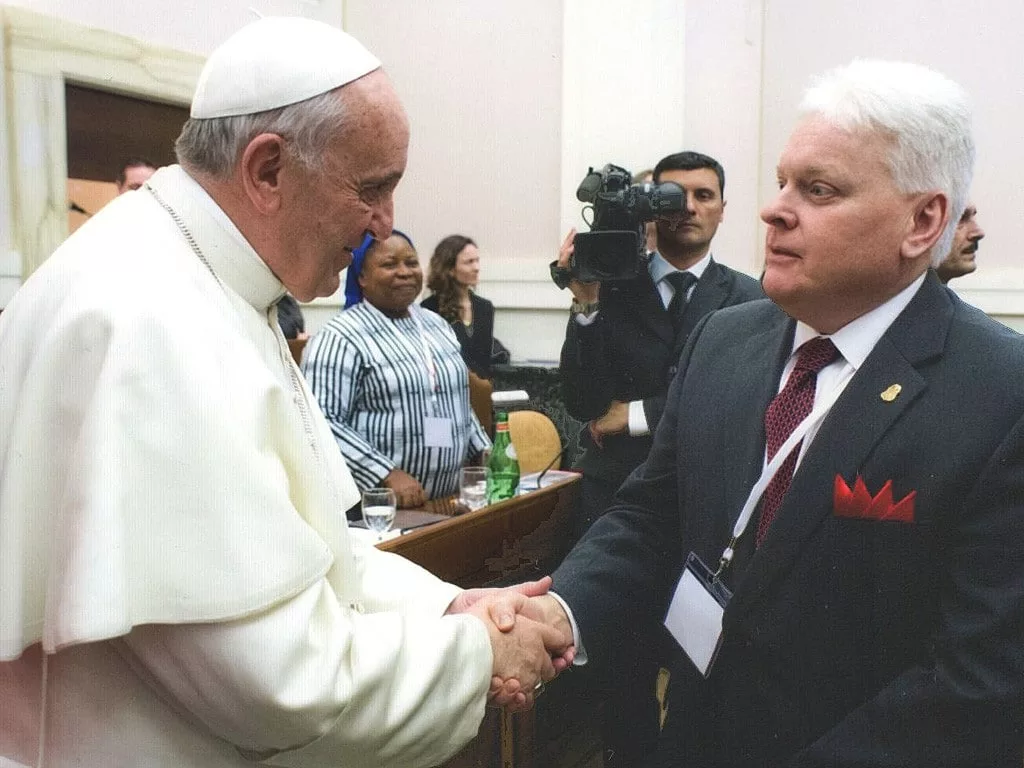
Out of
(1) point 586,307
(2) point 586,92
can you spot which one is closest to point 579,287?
(1) point 586,307

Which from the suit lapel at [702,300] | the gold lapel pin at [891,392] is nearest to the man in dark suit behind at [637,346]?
the suit lapel at [702,300]

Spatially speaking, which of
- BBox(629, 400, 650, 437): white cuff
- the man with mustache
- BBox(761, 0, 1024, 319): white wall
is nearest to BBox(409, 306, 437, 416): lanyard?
BBox(629, 400, 650, 437): white cuff

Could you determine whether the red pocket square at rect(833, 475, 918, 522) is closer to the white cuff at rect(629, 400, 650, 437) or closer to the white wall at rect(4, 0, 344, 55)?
the white cuff at rect(629, 400, 650, 437)

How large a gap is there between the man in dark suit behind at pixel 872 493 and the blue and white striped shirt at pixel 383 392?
210 centimetres

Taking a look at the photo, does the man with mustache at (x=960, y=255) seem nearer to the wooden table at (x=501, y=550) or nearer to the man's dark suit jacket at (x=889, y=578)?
the wooden table at (x=501, y=550)

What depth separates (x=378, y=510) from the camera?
299 centimetres

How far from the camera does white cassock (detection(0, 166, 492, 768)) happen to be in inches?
48.8

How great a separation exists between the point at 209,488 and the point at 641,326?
2.42 meters

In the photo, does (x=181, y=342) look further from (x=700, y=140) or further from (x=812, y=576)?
(x=700, y=140)

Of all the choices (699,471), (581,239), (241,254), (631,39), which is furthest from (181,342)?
(631,39)

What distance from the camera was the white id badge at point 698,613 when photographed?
70.1 inches

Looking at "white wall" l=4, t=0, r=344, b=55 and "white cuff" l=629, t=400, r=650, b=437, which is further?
"white wall" l=4, t=0, r=344, b=55

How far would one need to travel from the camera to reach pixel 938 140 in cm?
166

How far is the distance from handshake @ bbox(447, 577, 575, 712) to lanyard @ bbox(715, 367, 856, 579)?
1.20 feet
